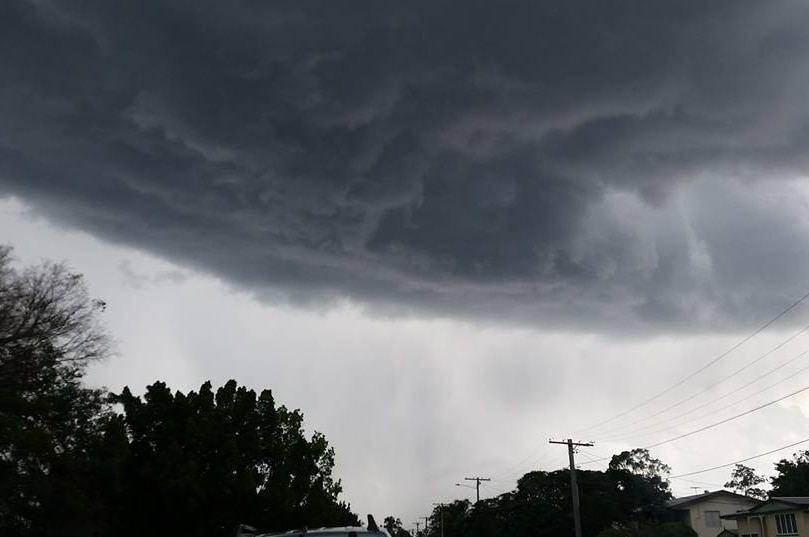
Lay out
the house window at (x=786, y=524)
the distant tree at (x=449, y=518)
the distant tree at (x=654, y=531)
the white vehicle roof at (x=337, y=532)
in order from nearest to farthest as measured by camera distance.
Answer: the white vehicle roof at (x=337, y=532)
the house window at (x=786, y=524)
the distant tree at (x=654, y=531)
the distant tree at (x=449, y=518)

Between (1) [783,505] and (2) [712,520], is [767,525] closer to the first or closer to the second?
(1) [783,505]

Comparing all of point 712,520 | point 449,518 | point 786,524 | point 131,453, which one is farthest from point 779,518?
point 449,518

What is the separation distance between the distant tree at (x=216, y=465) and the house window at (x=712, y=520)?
136 ft

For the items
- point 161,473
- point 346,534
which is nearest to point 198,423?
point 161,473

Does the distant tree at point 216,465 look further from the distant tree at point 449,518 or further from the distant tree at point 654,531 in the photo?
the distant tree at point 449,518

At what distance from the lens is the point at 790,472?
79.1 m

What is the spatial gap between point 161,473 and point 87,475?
20.9 ft

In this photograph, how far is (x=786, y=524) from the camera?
54.1m

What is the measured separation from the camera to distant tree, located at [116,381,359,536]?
43.4 m

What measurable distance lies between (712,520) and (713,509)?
1043 millimetres

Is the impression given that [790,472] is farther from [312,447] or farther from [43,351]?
[43,351]

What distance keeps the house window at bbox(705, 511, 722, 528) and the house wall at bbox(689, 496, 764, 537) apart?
19cm

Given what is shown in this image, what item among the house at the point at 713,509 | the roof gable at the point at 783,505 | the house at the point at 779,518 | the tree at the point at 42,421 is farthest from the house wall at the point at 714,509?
the tree at the point at 42,421

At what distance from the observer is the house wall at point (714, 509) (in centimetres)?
7369
